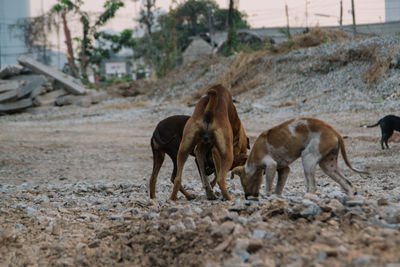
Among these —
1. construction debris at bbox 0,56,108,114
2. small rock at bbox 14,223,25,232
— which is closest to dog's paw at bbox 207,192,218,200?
small rock at bbox 14,223,25,232

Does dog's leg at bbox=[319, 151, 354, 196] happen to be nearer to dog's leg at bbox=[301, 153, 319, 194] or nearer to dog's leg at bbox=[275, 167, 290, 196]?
dog's leg at bbox=[301, 153, 319, 194]

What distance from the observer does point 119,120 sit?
761 inches

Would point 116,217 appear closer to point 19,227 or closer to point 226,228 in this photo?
point 19,227

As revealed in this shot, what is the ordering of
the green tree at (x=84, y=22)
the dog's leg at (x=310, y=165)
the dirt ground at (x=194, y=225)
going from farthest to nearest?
the green tree at (x=84, y=22), the dog's leg at (x=310, y=165), the dirt ground at (x=194, y=225)

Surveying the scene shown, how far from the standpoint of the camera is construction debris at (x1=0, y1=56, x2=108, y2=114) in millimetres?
24391

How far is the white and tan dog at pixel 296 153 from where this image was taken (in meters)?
5.19

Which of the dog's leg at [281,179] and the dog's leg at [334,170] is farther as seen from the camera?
the dog's leg at [281,179]

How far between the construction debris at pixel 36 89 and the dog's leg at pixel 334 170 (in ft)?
71.1

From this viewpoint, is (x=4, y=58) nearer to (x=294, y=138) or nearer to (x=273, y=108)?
(x=273, y=108)

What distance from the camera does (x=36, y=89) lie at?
25094mm

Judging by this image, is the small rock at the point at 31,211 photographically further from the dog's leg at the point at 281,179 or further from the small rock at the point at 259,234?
the small rock at the point at 259,234

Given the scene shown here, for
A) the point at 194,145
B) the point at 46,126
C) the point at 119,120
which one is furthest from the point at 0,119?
the point at 194,145

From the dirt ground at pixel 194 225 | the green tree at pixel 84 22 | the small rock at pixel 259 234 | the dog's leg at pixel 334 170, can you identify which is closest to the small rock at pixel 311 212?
the dirt ground at pixel 194 225

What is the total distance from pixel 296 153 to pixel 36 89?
2210 centimetres
